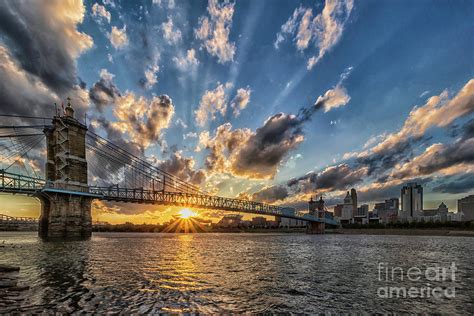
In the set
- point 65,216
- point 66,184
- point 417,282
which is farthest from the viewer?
point 66,184

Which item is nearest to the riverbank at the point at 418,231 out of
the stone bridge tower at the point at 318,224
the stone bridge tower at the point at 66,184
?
the stone bridge tower at the point at 318,224

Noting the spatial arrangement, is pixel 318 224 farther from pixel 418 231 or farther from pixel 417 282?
pixel 417 282

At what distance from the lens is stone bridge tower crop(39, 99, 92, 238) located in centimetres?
5975

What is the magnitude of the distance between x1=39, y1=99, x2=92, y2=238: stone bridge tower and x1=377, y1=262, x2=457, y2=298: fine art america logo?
64.9 metres

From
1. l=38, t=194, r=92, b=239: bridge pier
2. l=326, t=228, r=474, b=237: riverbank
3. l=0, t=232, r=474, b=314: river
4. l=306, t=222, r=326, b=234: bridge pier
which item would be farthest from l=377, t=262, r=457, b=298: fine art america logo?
l=306, t=222, r=326, b=234: bridge pier

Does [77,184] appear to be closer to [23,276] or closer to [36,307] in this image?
[23,276]

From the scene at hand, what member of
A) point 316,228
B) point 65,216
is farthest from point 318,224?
point 65,216

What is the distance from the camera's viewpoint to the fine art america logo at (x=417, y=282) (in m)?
15.9

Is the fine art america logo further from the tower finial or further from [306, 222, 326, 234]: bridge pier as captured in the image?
[306, 222, 326, 234]: bridge pier

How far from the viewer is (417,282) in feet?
63.3

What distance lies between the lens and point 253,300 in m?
13.9

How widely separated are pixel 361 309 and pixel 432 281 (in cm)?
1131

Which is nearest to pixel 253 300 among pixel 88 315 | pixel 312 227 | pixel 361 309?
pixel 361 309

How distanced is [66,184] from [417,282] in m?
69.3
